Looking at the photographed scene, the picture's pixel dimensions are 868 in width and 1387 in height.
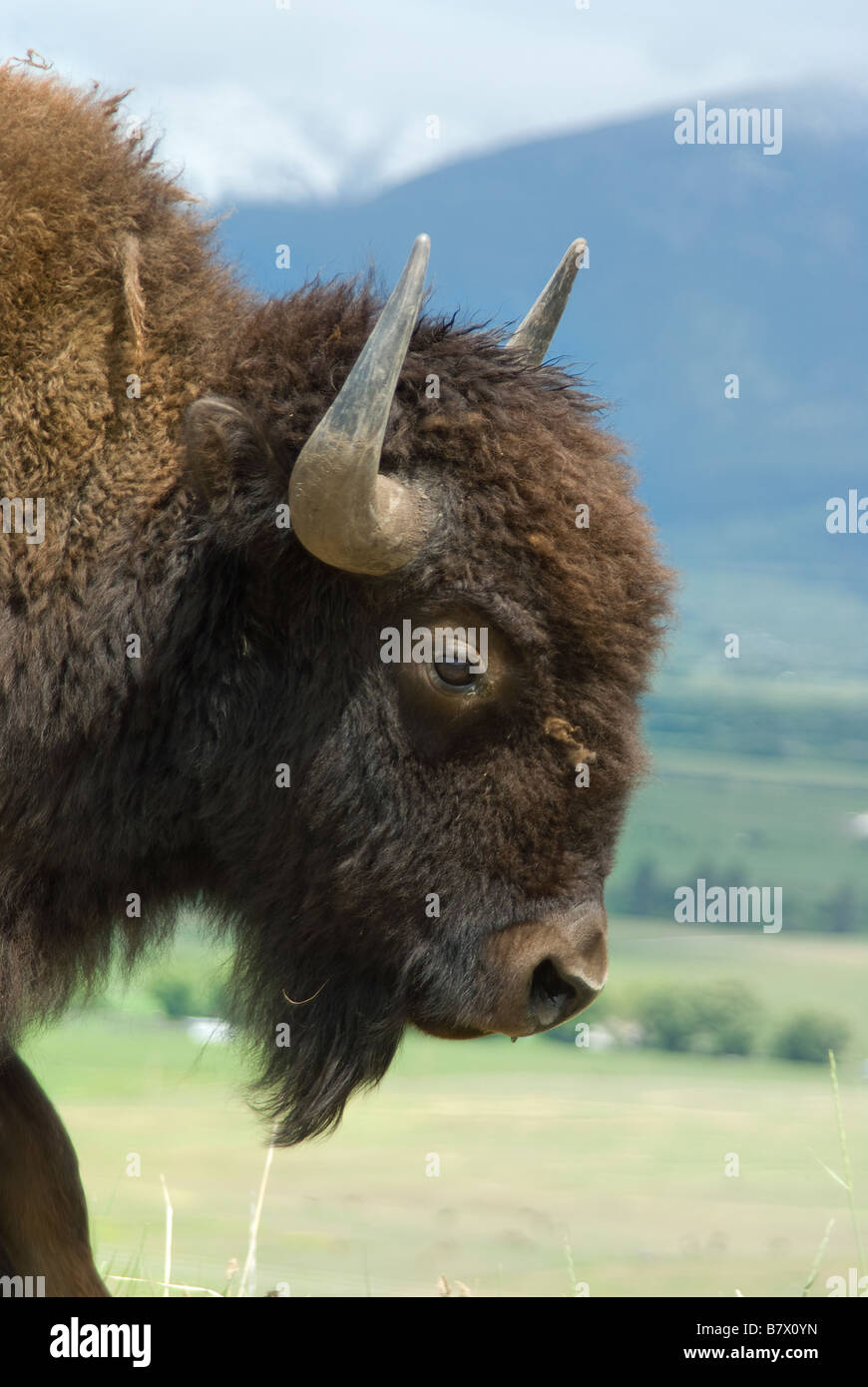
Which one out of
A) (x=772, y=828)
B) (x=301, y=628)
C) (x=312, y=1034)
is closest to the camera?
(x=301, y=628)

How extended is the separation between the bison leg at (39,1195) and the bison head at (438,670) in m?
1.22

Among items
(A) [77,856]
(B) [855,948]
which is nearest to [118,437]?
(A) [77,856]

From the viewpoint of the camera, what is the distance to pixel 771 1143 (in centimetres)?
675

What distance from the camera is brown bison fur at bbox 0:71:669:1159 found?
352 cm

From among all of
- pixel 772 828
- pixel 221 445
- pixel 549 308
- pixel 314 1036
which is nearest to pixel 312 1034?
pixel 314 1036

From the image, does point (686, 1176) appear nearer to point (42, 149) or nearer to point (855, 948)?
point (855, 948)

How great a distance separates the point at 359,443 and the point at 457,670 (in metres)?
0.66

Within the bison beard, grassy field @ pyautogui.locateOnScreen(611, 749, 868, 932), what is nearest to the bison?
the bison beard

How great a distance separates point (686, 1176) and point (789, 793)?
695 cm

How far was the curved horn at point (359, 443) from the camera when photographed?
325cm

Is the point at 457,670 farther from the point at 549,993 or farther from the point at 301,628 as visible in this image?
the point at 549,993

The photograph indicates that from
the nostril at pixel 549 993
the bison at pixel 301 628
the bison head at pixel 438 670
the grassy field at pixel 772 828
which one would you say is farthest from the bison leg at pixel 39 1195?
the grassy field at pixel 772 828

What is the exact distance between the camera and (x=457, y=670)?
3.52 meters

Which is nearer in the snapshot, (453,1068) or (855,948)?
(453,1068)
